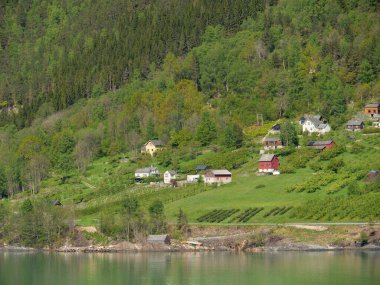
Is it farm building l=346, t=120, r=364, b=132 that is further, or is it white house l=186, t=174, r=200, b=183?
farm building l=346, t=120, r=364, b=132

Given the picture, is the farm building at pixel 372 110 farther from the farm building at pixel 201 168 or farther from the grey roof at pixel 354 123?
the farm building at pixel 201 168

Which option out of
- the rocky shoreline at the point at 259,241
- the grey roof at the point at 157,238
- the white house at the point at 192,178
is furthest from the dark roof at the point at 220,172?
the grey roof at the point at 157,238

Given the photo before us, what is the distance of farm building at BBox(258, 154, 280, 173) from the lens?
506 feet

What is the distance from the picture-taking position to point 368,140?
6220 inches

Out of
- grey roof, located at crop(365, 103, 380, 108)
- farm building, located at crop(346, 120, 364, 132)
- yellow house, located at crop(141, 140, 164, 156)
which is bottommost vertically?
yellow house, located at crop(141, 140, 164, 156)

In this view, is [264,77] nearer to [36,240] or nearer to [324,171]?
[324,171]

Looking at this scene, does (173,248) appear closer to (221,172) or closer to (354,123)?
(221,172)

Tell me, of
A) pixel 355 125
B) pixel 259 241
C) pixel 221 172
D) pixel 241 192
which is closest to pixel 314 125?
pixel 355 125

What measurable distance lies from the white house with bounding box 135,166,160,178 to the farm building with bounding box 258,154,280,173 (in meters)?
20.2

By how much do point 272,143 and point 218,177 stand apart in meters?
16.0

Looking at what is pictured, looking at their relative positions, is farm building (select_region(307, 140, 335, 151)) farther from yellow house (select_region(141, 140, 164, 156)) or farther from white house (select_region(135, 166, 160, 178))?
yellow house (select_region(141, 140, 164, 156))

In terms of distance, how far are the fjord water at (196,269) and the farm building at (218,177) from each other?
3403 cm

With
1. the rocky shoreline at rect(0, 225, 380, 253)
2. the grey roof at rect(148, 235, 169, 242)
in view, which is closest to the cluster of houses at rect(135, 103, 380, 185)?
the rocky shoreline at rect(0, 225, 380, 253)

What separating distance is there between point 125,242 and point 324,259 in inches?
1250
